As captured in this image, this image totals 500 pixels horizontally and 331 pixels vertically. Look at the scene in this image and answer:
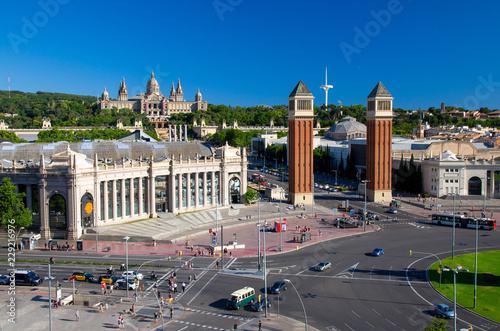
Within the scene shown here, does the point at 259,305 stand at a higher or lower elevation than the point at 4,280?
lower

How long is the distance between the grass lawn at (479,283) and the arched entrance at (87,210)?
49222mm

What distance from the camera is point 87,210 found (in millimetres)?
72375

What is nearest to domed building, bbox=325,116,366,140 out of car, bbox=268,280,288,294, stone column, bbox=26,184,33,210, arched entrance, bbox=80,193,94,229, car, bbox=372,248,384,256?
car, bbox=372,248,384,256

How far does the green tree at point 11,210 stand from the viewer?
66500mm

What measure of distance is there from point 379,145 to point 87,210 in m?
70.8

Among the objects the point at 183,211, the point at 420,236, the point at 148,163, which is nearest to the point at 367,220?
the point at 420,236

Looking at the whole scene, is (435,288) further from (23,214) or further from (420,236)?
(23,214)

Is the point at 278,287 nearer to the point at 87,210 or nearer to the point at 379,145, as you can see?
the point at 87,210

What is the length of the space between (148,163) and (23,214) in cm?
2403

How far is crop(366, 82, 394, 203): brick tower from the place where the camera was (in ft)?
366

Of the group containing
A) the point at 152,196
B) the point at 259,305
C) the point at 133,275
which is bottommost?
the point at 259,305

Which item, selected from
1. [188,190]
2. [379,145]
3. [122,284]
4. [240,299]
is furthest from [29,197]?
[379,145]

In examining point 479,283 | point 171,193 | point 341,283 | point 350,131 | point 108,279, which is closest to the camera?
point 108,279

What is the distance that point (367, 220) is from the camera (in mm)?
87562
